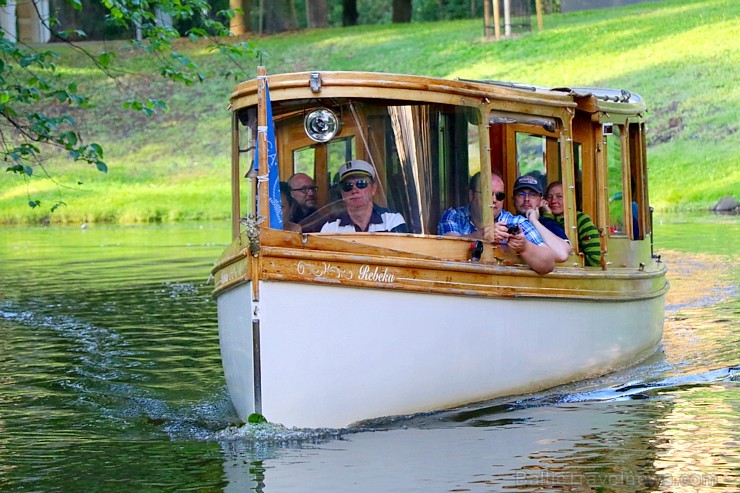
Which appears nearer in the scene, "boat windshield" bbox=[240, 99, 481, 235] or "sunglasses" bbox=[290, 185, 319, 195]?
"boat windshield" bbox=[240, 99, 481, 235]

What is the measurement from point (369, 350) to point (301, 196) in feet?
4.15

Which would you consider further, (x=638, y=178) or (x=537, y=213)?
(x=638, y=178)

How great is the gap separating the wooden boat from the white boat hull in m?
0.01

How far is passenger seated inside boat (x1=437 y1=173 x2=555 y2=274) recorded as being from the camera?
8.89 m

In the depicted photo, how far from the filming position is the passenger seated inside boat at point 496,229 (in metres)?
8.89

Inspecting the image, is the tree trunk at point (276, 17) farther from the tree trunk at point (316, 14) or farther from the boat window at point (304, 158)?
the boat window at point (304, 158)

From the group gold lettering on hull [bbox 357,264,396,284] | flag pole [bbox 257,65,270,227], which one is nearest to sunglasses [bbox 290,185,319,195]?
flag pole [bbox 257,65,270,227]

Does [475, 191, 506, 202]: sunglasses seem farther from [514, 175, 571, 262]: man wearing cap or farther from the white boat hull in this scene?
the white boat hull

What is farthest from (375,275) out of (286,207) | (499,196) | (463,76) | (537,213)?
(463,76)

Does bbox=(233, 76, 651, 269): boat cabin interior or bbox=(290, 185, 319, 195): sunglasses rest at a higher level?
bbox=(233, 76, 651, 269): boat cabin interior

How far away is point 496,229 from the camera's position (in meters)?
9.05

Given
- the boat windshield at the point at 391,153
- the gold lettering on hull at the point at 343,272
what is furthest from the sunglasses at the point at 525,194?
the gold lettering on hull at the point at 343,272

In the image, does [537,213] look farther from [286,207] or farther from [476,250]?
[286,207]

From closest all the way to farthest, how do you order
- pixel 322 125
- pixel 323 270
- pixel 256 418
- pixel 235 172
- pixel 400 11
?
pixel 323 270 < pixel 256 418 < pixel 322 125 < pixel 235 172 < pixel 400 11
